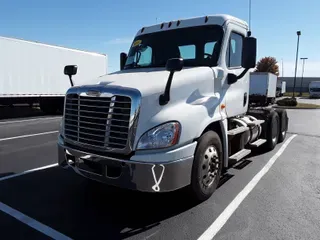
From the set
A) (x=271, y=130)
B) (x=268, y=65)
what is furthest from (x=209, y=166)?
(x=268, y=65)

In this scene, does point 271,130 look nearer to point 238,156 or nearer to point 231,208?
point 238,156

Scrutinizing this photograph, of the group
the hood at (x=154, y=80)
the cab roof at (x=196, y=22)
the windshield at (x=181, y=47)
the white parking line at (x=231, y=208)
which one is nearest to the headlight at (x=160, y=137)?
the hood at (x=154, y=80)

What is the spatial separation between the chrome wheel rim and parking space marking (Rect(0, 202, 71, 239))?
6.38ft

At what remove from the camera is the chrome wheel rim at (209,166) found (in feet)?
13.8

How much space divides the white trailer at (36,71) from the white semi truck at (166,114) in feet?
41.4

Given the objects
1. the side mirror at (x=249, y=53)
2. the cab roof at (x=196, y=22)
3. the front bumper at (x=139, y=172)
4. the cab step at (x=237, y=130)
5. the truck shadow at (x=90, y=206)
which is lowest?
the truck shadow at (x=90, y=206)

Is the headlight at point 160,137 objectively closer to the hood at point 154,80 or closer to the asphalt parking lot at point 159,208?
the hood at point 154,80

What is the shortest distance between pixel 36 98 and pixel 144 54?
14.7 meters

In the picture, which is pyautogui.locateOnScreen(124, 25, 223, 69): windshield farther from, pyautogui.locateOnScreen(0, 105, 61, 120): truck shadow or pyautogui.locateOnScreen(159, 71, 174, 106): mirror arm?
pyautogui.locateOnScreen(0, 105, 61, 120): truck shadow

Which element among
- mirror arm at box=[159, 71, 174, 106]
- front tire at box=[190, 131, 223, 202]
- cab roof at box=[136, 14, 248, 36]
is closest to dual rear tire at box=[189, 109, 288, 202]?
front tire at box=[190, 131, 223, 202]

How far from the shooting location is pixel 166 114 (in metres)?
3.66

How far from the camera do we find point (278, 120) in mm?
8594

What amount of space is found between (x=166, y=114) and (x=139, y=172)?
0.76 meters

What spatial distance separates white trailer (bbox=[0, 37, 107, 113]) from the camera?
15.8m
